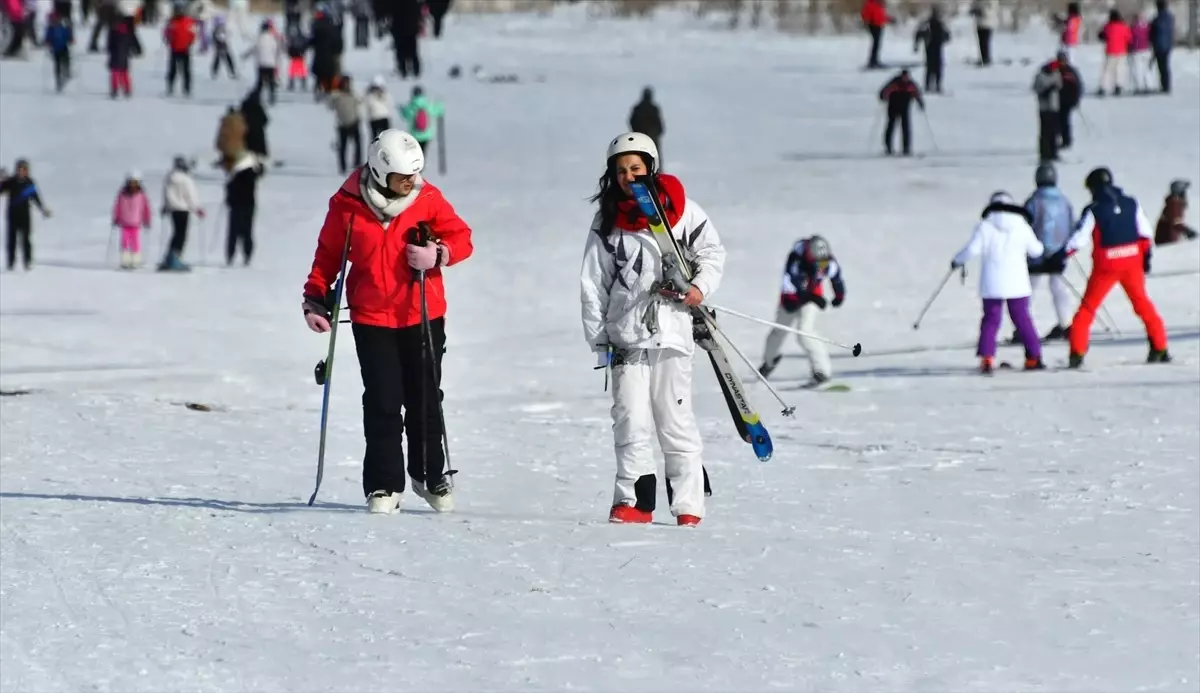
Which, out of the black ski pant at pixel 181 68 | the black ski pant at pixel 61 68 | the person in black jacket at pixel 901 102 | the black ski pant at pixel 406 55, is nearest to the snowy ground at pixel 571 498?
the person in black jacket at pixel 901 102

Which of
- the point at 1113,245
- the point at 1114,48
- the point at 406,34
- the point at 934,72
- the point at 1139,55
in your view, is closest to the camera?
the point at 1113,245

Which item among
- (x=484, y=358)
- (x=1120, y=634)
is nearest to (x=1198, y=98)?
(x=484, y=358)

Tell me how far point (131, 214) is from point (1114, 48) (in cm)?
1704

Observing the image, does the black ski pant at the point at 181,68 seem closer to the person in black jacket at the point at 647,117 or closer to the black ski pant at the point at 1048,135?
the person in black jacket at the point at 647,117

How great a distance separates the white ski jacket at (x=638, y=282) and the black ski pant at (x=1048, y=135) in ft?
64.3

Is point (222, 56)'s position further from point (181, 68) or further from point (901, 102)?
point (901, 102)

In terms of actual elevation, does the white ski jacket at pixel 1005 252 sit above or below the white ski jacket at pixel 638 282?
below

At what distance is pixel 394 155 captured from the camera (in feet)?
23.9

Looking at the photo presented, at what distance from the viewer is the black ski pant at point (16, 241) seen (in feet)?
69.5

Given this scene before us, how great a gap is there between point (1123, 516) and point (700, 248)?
8.09ft

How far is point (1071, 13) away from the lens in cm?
3569

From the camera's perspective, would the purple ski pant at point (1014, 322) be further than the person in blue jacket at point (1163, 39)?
No

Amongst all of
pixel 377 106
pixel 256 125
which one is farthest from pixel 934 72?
→ pixel 256 125

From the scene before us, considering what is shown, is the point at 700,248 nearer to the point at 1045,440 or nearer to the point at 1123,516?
the point at 1123,516
